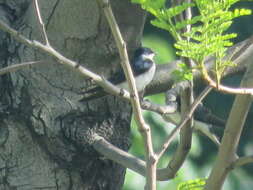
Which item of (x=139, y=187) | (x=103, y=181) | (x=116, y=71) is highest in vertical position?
(x=116, y=71)

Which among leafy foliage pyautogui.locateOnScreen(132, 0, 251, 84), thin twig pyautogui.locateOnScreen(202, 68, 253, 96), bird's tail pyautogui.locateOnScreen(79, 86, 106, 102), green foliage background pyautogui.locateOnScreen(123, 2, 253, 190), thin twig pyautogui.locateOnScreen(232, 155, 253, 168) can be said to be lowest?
green foliage background pyautogui.locateOnScreen(123, 2, 253, 190)

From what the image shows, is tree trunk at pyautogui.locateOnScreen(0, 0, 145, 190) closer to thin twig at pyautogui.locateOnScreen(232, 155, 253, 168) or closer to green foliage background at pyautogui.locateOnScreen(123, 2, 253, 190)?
thin twig at pyautogui.locateOnScreen(232, 155, 253, 168)

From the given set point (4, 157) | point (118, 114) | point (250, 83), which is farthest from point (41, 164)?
point (250, 83)

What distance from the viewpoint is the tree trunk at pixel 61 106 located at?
264cm

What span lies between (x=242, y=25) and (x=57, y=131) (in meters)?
2.54

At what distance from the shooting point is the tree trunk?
2.64 metres

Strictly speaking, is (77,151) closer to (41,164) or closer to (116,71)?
(41,164)

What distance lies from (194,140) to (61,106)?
2471mm

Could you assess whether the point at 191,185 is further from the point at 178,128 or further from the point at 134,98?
the point at 134,98

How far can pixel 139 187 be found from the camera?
14.8 feet

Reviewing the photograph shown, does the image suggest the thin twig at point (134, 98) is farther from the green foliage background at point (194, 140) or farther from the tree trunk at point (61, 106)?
the green foliage background at point (194, 140)

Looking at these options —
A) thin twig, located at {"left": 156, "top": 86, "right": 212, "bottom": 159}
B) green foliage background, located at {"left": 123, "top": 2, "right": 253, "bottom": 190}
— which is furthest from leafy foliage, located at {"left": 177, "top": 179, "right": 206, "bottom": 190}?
green foliage background, located at {"left": 123, "top": 2, "right": 253, "bottom": 190}

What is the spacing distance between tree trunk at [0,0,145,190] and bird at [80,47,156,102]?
0.14 ft

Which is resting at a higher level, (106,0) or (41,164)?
(106,0)
